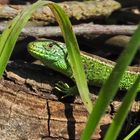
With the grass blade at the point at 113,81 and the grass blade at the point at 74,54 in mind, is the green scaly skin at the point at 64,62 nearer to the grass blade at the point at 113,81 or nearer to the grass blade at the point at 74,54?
the grass blade at the point at 74,54

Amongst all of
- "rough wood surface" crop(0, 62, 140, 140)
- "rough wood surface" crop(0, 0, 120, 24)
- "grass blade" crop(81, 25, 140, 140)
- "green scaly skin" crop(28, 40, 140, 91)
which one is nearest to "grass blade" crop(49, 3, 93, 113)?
"grass blade" crop(81, 25, 140, 140)

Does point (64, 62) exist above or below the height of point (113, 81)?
below

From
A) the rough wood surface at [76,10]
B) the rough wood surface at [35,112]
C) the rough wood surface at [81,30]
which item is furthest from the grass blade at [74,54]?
the rough wood surface at [76,10]

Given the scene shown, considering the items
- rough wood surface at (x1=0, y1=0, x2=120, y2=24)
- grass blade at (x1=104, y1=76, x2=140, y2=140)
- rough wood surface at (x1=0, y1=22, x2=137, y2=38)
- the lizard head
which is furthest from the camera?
rough wood surface at (x1=0, y1=0, x2=120, y2=24)

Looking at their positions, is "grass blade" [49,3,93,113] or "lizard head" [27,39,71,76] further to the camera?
"lizard head" [27,39,71,76]

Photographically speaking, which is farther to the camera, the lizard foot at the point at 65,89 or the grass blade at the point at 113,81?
the lizard foot at the point at 65,89

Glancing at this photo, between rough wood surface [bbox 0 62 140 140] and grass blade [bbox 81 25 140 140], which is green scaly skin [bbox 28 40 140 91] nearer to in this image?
rough wood surface [bbox 0 62 140 140]

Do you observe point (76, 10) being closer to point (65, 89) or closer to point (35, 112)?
point (65, 89)

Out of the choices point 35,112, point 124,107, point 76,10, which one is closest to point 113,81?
point 124,107
